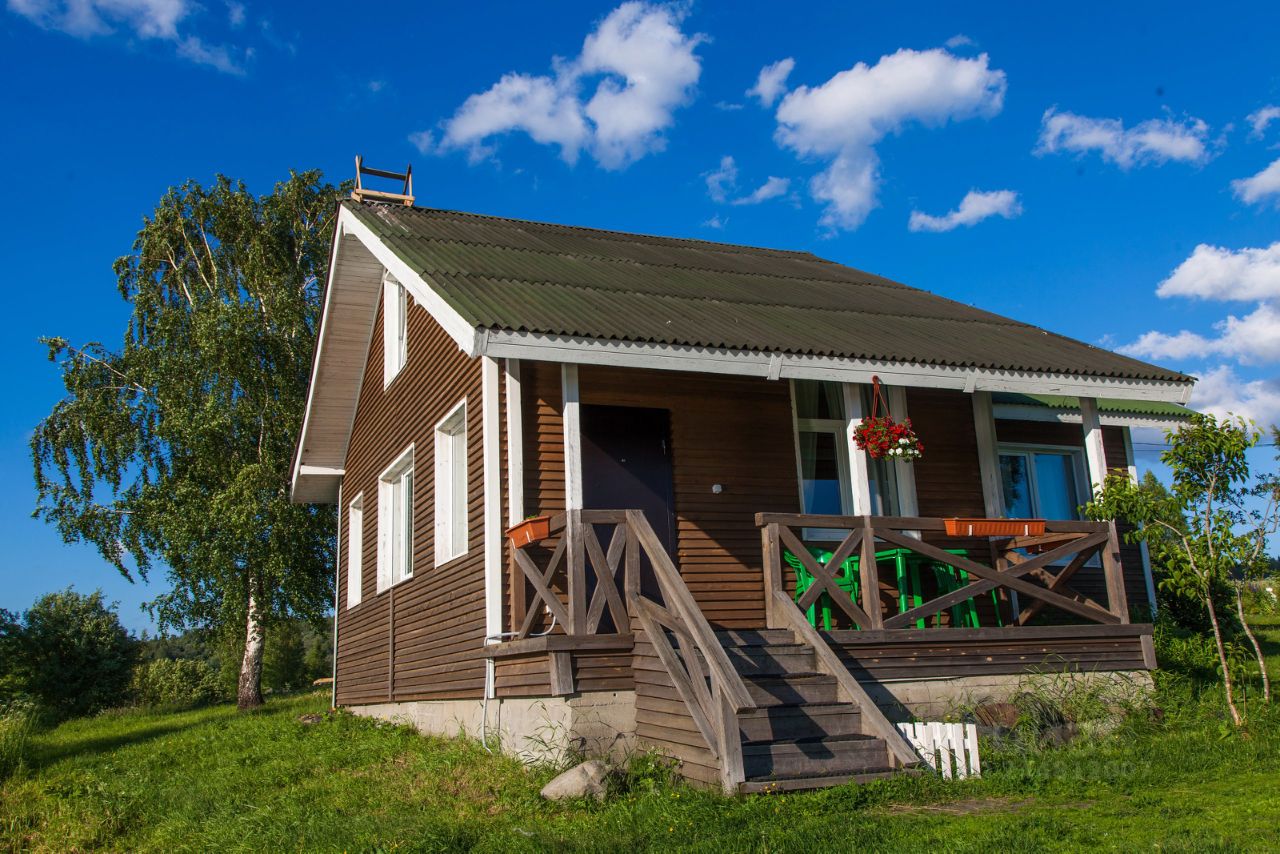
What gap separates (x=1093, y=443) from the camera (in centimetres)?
1021

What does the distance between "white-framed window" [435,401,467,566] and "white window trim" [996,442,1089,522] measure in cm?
612

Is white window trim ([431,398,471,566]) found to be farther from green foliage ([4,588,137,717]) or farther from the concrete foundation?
green foliage ([4,588,137,717])

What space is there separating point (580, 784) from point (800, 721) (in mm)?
1477

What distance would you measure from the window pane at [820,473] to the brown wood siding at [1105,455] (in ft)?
8.95

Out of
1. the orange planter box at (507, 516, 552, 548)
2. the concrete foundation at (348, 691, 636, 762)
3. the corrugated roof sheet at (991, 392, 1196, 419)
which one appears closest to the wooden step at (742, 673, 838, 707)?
the concrete foundation at (348, 691, 636, 762)

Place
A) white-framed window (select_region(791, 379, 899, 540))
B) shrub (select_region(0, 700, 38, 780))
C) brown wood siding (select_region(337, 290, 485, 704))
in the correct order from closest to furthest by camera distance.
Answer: brown wood siding (select_region(337, 290, 485, 704)), white-framed window (select_region(791, 379, 899, 540)), shrub (select_region(0, 700, 38, 780))

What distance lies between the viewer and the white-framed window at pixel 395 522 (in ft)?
40.9

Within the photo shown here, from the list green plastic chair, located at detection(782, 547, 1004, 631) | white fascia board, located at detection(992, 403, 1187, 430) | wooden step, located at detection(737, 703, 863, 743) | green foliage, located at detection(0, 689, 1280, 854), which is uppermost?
white fascia board, located at detection(992, 403, 1187, 430)

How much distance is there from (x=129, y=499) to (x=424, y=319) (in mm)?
12076

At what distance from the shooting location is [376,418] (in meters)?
13.8

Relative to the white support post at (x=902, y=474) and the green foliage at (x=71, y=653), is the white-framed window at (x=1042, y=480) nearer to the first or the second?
the white support post at (x=902, y=474)

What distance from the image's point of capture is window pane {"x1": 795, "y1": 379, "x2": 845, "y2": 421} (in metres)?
10.6

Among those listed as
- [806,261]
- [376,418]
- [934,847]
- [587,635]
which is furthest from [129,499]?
[934,847]

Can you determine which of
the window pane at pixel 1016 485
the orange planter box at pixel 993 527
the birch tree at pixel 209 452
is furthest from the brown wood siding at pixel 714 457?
the birch tree at pixel 209 452
